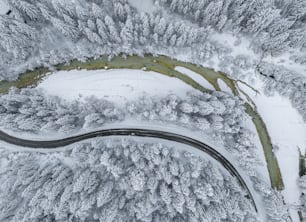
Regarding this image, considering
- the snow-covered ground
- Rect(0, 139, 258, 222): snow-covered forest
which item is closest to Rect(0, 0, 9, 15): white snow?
Rect(0, 139, 258, 222): snow-covered forest

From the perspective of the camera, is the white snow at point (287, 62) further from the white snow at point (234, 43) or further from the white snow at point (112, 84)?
the white snow at point (112, 84)

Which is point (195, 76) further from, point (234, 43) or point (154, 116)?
point (154, 116)

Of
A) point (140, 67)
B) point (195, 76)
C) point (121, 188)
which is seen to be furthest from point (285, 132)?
point (121, 188)

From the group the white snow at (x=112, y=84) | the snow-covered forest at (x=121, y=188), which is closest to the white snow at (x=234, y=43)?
the white snow at (x=112, y=84)

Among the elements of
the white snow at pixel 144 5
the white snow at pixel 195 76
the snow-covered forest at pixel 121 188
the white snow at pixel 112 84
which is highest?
the white snow at pixel 144 5

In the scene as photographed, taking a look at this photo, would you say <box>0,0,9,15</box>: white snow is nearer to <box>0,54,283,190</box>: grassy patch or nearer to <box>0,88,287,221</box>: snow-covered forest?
<box>0,54,283,190</box>: grassy patch
